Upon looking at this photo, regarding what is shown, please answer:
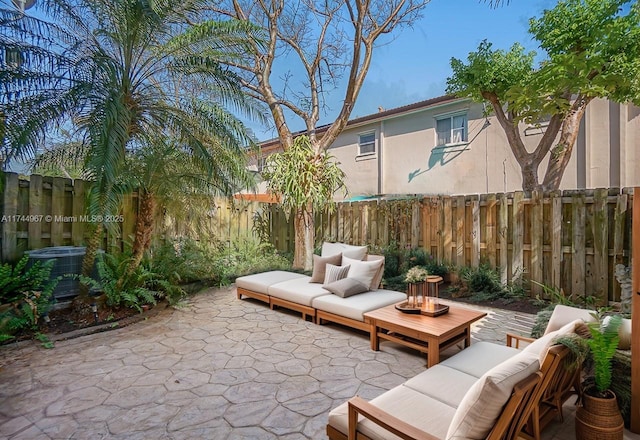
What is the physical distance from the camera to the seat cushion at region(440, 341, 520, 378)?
106 inches

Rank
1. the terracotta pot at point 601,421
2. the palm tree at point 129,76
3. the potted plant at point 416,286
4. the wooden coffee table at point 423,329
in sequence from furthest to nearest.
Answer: the palm tree at point 129,76, the potted plant at point 416,286, the wooden coffee table at point 423,329, the terracotta pot at point 601,421

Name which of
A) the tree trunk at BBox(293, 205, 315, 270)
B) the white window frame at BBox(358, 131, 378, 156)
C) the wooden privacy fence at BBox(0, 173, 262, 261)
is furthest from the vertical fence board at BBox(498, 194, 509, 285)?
the white window frame at BBox(358, 131, 378, 156)

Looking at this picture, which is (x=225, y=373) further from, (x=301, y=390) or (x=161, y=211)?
(x=161, y=211)

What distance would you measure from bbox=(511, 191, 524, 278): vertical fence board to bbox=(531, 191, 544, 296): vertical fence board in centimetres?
19

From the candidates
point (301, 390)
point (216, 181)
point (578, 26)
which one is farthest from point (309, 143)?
point (301, 390)

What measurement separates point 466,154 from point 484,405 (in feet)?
34.7

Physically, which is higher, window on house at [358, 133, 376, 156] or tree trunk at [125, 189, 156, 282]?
window on house at [358, 133, 376, 156]

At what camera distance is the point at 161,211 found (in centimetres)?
681

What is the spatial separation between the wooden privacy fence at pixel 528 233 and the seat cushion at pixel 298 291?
10.3ft

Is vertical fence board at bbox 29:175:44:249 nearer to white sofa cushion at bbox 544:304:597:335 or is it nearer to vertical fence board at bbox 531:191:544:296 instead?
white sofa cushion at bbox 544:304:597:335

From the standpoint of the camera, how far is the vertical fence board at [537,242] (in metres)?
6.06

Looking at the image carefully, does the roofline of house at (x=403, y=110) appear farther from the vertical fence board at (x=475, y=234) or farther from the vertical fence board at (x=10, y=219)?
the vertical fence board at (x=10, y=219)

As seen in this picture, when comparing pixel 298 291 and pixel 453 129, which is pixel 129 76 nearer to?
pixel 298 291

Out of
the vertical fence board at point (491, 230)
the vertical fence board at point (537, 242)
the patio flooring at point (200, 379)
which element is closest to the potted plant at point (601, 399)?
the patio flooring at point (200, 379)
